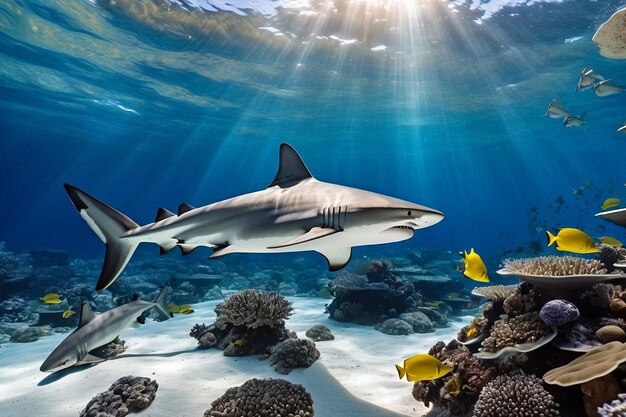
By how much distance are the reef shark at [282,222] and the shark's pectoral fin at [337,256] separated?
1 cm

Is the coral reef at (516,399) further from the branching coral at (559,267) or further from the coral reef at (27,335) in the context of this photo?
the coral reef at (27,335)

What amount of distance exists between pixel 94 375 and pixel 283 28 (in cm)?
1835

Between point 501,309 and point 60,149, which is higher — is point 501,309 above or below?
below

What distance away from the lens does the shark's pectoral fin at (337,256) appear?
4383 mm

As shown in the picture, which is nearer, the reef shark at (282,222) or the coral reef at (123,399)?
the reef shark at (282,222)

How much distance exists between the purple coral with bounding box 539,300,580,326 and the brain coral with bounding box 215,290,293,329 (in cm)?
450

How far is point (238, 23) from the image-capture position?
18.7m

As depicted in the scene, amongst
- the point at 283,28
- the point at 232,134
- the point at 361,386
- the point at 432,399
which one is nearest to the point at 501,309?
the point at 432,399

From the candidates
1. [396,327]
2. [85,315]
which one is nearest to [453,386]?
[396,327]

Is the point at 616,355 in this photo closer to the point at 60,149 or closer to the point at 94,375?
the point at 94,375

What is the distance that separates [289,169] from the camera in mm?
4992

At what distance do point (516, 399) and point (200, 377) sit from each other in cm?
437

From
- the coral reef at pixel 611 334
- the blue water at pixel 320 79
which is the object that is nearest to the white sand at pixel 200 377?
the coral reef at pixel 611 334

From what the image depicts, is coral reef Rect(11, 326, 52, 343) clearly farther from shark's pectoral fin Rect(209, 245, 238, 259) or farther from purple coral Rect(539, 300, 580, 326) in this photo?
purple coral Rect(539, 300, 580, 326)
